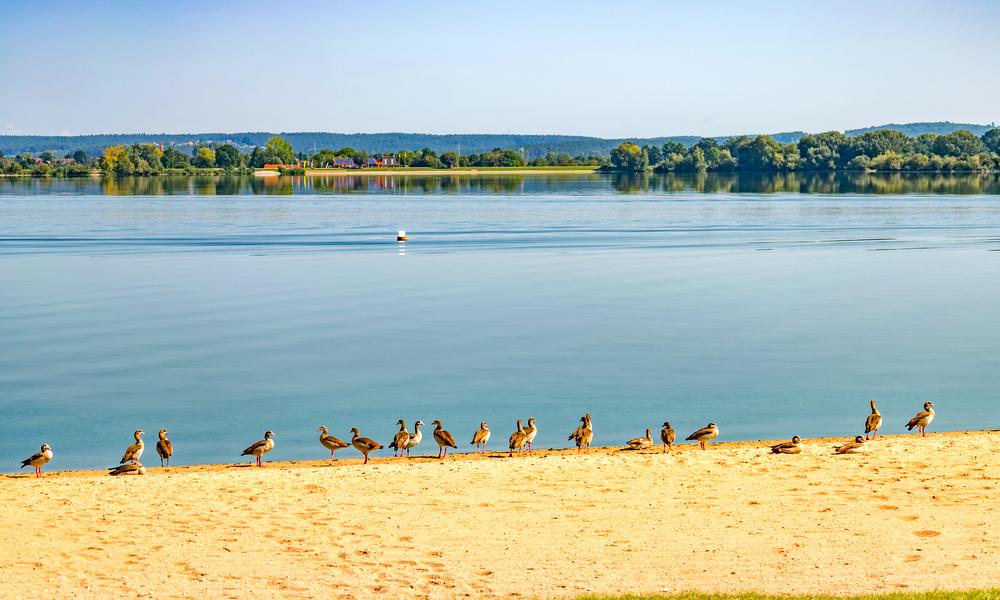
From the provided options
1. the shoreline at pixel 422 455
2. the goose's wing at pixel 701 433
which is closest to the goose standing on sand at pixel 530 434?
the shoreline at pixel 422 455

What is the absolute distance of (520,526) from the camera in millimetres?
18797

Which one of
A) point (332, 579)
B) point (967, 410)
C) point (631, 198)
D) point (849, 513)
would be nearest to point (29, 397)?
point (332, 579)

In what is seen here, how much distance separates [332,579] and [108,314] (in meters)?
32.1

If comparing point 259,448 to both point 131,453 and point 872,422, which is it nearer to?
point 131,453

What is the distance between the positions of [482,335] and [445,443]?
635 inches

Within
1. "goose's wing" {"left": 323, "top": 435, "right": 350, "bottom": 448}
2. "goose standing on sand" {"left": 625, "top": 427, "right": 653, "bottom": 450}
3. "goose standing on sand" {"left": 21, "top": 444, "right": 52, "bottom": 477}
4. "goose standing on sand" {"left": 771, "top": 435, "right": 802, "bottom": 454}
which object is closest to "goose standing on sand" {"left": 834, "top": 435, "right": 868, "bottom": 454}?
"goose standing on sand" {"left": 771, "top": 435, "right": 802, "bottom": 454}

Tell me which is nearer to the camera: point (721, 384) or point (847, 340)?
point (721, 384)

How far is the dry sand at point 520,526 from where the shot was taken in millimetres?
16094

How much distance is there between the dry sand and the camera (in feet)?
52.8

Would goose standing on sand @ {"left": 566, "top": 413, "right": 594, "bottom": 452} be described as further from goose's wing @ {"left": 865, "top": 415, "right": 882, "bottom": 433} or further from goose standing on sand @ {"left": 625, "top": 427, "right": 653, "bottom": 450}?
goose's wing @ {"left": 865, "top": 415, "right": 882, "bottom": 433}

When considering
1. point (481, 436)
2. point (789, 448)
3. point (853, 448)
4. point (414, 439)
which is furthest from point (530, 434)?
point (853, 448)

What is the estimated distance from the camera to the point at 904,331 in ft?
135

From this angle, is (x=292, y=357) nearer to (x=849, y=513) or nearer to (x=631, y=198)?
(x=849, y=513)

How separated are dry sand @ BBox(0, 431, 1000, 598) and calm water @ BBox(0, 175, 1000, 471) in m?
3.76
